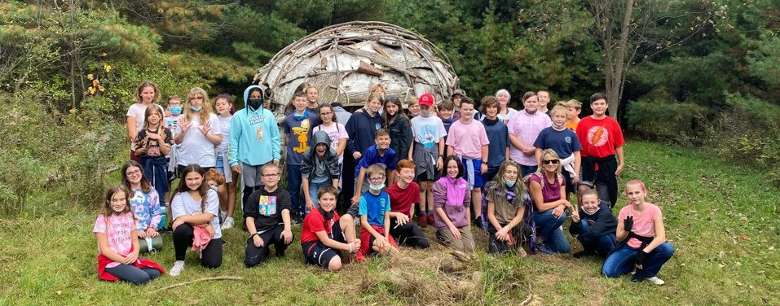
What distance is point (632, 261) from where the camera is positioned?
17.4 ft

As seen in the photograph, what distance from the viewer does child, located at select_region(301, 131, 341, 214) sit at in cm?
628

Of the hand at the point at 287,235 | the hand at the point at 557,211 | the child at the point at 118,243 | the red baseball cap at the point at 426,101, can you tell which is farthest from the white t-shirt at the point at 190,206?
the hand at the point at 557,211

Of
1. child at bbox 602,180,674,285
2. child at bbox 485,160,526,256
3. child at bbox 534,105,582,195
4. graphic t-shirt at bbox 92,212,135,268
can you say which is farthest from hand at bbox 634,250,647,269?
graphic t-shirt at bbox 92,212,135,268

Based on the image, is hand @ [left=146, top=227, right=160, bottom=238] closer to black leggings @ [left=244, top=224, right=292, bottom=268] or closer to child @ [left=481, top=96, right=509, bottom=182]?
black leggings @ [left=244, top=224, right=292, bottom=268]

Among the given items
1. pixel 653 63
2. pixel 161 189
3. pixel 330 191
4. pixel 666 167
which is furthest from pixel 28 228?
pixel 653 63

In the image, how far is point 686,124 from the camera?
14.5 m

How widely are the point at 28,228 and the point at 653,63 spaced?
42.6 ft

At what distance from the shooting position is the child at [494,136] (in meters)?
6.63

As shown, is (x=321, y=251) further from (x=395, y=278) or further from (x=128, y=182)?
→ (x=128, y=182)

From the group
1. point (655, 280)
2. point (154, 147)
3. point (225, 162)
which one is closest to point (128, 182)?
point (154, 147)

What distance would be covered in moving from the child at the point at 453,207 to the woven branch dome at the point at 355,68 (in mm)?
2234

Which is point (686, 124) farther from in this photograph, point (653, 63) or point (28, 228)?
point (28, 228)

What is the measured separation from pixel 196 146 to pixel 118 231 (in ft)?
4.42

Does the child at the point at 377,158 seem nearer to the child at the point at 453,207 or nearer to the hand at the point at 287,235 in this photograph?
the child at the point at 453,207
